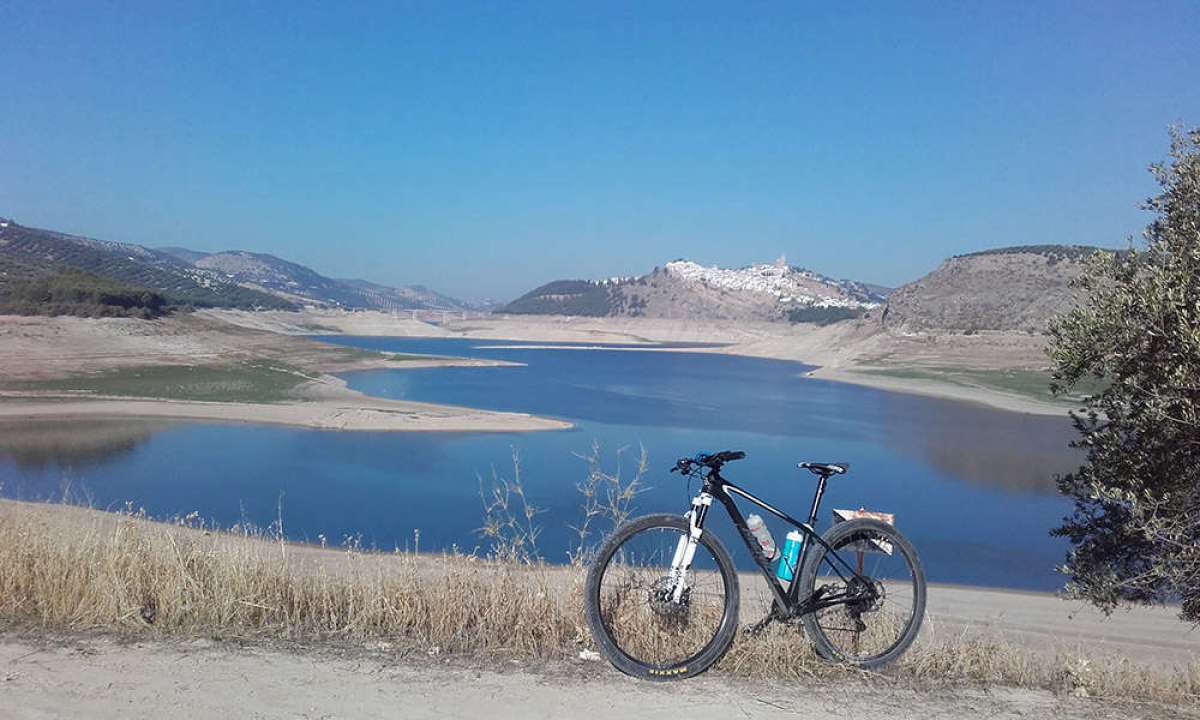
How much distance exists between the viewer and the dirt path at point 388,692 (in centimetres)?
293

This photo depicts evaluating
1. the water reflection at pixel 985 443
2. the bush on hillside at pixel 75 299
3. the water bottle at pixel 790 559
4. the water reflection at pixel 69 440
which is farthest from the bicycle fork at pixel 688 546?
the bush on hillside at pixel 75 299

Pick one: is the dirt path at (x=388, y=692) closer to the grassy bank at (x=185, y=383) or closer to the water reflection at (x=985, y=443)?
the water reflection at (x=985, y=443)

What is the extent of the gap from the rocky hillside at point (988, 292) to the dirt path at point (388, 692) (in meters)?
60.5

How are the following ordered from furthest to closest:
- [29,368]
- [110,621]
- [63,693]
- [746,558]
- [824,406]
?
1. [824,406]
2. [29,368]
3. [746,558]
4. [110,621]
5. [63,693]

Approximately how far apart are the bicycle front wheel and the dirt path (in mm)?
107

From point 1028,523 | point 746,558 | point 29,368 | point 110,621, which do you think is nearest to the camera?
point 110,621

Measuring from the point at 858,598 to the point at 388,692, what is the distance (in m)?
1.90

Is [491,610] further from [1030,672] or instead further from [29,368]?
[29,368]

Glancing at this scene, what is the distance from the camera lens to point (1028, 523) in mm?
18656

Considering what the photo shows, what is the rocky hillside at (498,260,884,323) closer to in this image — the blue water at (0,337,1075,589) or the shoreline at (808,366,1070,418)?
the shoreline at (808,366,1070,418)

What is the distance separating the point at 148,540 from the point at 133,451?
21.6 m

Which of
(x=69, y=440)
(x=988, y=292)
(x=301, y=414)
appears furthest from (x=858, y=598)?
(x=988, y=292)

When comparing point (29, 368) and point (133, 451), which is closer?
point (133, 451)

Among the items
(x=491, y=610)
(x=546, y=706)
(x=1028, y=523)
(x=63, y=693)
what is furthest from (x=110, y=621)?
(x=1028, y=523)
